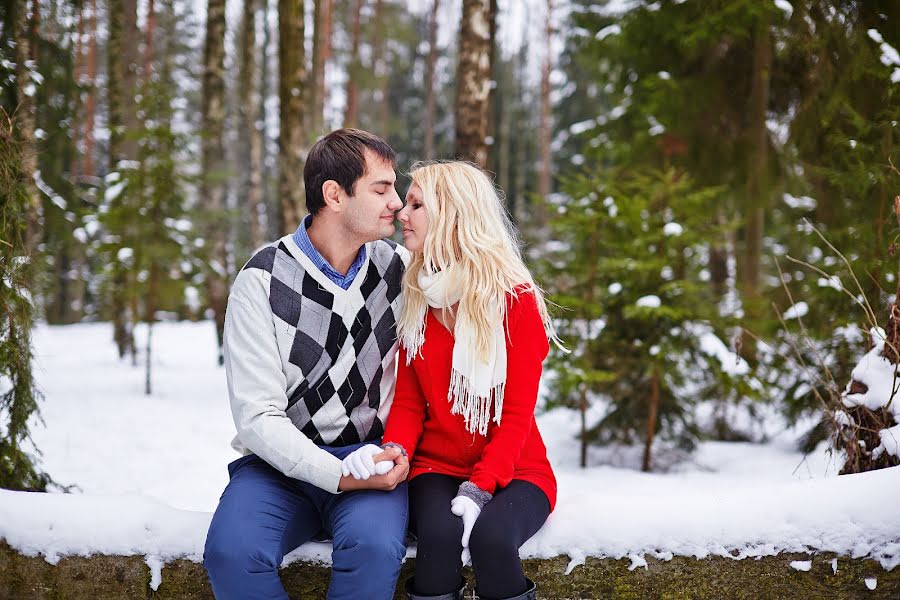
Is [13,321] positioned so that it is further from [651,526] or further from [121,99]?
[121,99]

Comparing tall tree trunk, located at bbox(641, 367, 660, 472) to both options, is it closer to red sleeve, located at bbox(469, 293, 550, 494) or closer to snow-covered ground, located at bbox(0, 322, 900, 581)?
snow-covered ground, located at bbox(0, 322, 900, 581)

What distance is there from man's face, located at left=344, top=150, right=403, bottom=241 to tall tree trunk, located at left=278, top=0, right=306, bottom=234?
457 cm

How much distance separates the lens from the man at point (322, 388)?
204cm

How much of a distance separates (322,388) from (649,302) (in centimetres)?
320

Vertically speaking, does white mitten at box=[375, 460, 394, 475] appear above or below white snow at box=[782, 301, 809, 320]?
below

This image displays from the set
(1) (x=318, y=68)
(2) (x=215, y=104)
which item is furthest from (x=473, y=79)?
(1) (x=318, y=68)

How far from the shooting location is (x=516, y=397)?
7.82ft

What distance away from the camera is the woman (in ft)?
7.43

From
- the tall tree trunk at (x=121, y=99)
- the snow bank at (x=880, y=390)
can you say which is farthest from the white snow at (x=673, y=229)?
the tall tree trunk at (x=121, y=99)

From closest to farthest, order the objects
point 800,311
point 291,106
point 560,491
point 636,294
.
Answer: point 560,491 → point 800,311 → point 636,294 → point 291,106

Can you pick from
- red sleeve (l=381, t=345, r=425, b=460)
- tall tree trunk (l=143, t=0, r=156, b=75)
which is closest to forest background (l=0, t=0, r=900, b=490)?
red sleeve (l=381, t=345, r=425, b=460)

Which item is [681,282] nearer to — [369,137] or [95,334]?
[369,137]

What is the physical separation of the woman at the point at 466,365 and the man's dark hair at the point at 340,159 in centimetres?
20

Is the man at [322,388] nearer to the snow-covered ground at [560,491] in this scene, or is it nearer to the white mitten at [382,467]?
the white mitten at [382,467]
